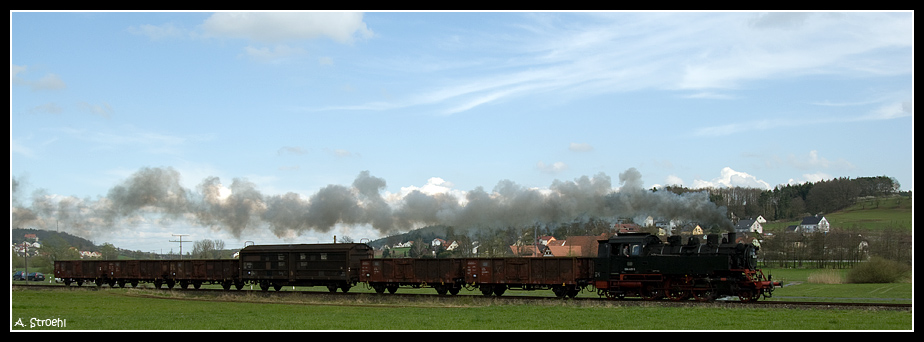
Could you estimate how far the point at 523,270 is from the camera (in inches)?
1411

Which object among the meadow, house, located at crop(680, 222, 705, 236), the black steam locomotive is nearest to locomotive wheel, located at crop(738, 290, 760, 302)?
the black steam locomotive

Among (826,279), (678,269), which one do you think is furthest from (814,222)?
(678,269)

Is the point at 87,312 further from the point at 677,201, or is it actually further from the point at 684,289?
the point at 677,201

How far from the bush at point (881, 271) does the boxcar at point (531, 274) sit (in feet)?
87.3

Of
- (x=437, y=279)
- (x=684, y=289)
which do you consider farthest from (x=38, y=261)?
(x=684, y=289)

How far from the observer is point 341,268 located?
1604 inches

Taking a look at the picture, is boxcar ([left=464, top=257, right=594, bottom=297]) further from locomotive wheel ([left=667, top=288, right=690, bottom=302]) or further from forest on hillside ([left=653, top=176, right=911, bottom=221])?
forest on hillside ([left=653, top=176, right=911, bottom=221])

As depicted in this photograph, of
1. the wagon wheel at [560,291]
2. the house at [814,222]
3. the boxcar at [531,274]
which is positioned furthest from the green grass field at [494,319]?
the house at [814,222]

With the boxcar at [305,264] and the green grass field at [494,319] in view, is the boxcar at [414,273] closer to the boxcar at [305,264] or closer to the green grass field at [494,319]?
the boxcar at [305,264]

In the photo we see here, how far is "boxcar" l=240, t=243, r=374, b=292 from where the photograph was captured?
40.7 metres

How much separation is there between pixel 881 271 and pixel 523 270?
29.0 m

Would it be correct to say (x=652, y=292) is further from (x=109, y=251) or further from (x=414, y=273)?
(x=109, y=251)

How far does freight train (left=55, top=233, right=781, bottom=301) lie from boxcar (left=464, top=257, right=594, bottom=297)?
1.9 inches
